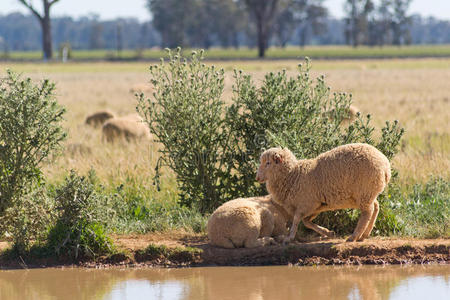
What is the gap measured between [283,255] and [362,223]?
Result: 3.27 ft

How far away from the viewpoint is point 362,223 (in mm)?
9125

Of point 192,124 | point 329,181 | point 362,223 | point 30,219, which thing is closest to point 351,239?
point 362,223

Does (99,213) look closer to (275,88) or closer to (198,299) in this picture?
(198,299)

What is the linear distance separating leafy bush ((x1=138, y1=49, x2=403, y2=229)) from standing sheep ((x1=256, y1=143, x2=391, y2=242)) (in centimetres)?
108

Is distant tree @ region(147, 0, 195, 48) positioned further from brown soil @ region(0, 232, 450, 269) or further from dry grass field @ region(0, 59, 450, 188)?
brown soil @ region(0, 232, 450, 269)

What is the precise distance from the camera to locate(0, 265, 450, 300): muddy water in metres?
8.00

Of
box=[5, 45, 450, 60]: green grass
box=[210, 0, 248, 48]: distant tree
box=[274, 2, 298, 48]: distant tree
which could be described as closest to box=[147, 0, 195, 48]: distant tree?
box=[210, 0, 248, 48]: distant tree

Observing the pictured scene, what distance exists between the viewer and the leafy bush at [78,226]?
934 cm

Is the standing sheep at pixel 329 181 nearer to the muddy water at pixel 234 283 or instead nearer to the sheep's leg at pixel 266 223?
the sheep's leg at pixel 266 223

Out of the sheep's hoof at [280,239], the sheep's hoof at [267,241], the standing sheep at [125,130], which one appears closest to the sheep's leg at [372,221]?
the sheep's hoof at [280,239]

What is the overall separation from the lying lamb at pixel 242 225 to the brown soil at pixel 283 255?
100mm

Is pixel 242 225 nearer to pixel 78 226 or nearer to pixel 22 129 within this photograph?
pixel 78 226

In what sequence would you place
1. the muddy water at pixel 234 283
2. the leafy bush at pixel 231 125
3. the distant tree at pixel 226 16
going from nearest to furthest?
1. the muddy water at pixel 234 283
2. the leafy bush at pixel 231 125
3. the distant tree at pixel 226 16

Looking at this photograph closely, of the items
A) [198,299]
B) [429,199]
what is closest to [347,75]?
[429,199]
